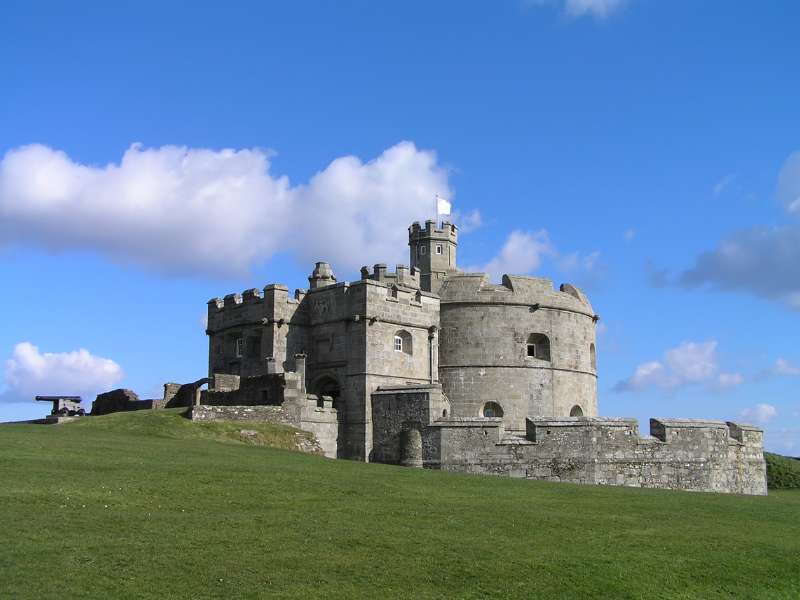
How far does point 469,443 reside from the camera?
1350 inches

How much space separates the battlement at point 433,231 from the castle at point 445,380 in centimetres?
8

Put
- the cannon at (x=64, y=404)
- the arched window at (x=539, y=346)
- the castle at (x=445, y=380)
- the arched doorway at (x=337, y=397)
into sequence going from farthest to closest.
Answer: the arched window at (x=539, y=346) < the cannon at (x=64, y=404) < the arched doorway at (x=337, y=397) < the castle at (x=445, y=380)

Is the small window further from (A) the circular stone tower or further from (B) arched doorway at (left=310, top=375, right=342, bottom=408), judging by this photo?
(B) arched doorway at (left=310, top=375, right=342, bottom=408)

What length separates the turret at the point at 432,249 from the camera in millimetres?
50344

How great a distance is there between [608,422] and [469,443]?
17.4 ft

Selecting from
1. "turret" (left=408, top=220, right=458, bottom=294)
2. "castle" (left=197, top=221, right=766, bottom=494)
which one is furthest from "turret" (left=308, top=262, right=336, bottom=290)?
"turret" (left=408, top=220, right=458, bottom=294)

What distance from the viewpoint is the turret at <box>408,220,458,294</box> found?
1982 inches

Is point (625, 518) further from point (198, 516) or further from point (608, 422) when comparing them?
point (608, 422)

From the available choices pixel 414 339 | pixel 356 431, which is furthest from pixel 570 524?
pixel 414 339

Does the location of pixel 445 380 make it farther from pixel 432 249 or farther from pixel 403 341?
pixel 432 249

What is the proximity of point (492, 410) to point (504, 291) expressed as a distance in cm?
618

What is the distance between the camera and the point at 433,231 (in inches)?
2015

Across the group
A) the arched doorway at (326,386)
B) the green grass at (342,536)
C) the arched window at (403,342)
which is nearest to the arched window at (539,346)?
the arched window at (403,342)

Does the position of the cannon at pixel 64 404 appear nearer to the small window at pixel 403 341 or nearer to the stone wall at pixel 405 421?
the stone wall at pixel 405 421
